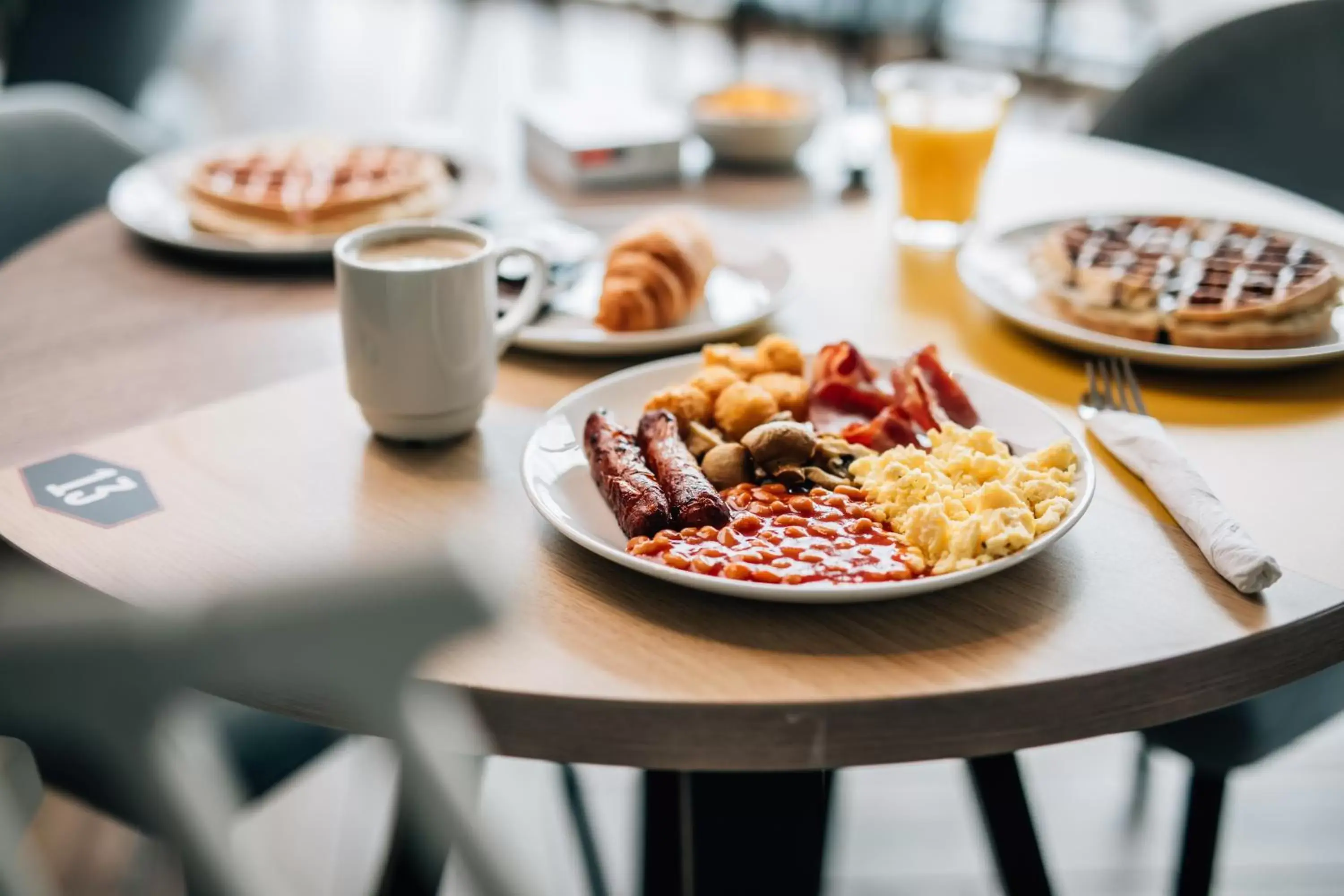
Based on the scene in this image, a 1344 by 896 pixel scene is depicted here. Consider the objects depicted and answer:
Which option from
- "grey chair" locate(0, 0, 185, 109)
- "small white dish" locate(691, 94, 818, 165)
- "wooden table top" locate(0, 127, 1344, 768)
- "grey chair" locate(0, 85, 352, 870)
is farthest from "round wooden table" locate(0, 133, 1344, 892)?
"grey chair" locate(0, 0, 185, 109)

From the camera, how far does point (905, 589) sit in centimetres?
76

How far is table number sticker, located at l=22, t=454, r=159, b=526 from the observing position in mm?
939

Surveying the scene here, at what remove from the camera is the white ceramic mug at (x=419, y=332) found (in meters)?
0.99

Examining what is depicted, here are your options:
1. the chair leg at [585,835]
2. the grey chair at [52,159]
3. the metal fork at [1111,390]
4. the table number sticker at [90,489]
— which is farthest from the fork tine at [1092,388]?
the grey chair at [52,159]

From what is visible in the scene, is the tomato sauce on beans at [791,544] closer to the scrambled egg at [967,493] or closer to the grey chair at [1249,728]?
the scrambled egg at [967,493]

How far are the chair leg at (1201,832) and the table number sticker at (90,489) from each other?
1.09m

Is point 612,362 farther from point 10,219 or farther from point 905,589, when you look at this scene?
point 10,219

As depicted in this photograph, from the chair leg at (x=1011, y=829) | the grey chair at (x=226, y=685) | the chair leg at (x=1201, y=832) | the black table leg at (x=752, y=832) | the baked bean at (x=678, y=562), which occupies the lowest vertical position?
the chair leg at (x=1201, y=832)

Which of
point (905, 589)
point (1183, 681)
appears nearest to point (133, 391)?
point (905, 589)

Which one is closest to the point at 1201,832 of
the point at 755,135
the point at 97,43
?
the point at 755,135

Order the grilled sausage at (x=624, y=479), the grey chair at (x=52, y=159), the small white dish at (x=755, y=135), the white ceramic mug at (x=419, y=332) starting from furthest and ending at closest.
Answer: the small white dish at (x=755, y=135) → the grey chair at (x=52, y=159) → the white ceramic mug at (x=419, y=332) → the grilled sausage at (x=624, y=479)

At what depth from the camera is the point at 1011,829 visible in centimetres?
118

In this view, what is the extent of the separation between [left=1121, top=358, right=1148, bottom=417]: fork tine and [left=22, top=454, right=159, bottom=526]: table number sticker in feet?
2.75

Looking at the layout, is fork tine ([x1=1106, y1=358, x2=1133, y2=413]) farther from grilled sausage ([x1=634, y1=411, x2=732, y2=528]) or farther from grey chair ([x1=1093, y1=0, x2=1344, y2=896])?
grey chair ([x1=1093, y1=0, x2=1344, y2=896])
